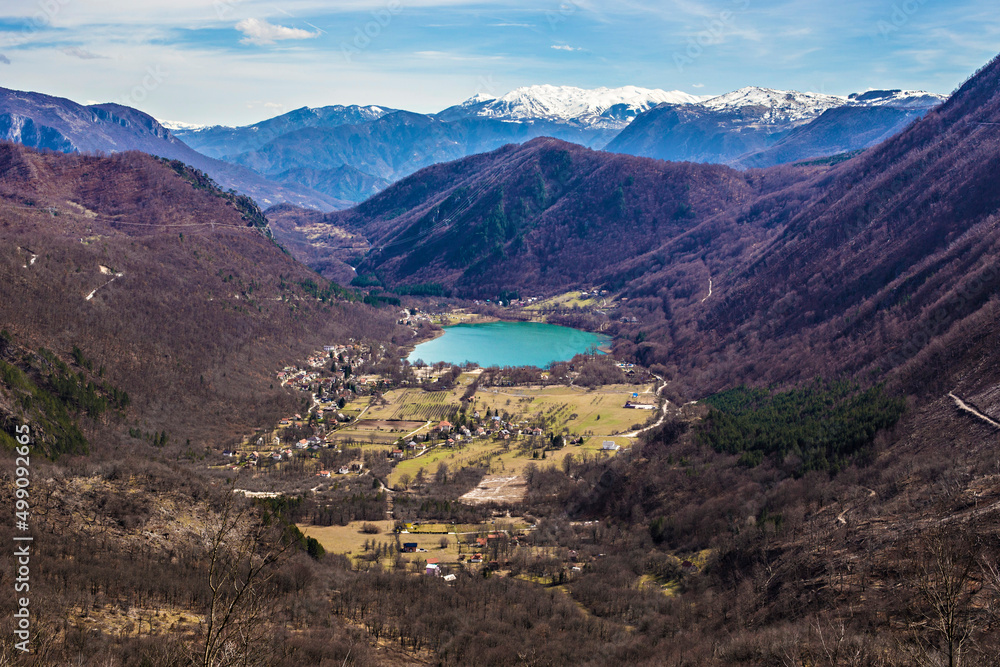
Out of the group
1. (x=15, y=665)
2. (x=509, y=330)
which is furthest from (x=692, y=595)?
(x=509, y=330)

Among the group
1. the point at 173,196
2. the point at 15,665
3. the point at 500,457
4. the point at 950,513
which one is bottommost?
the point at 500,457

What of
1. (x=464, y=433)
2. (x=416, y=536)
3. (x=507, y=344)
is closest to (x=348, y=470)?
(x=464, y=433)

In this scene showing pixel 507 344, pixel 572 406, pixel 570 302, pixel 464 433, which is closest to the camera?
pixel 464 433

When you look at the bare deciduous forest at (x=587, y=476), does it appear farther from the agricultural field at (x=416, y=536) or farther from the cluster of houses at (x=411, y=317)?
the cluster of houses at (x=411, y=317)

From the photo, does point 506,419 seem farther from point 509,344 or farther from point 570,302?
point 570,302

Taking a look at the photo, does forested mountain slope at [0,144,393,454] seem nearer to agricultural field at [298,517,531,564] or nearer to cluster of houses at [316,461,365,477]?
cluster of houses at [316,461,365,477]

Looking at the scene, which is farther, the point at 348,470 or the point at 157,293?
the point at 157,293

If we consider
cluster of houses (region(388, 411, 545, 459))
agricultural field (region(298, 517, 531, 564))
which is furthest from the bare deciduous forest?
cluster of houses (region(388, 411, 545, 459))

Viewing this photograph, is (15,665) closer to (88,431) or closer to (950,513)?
(950,513)
